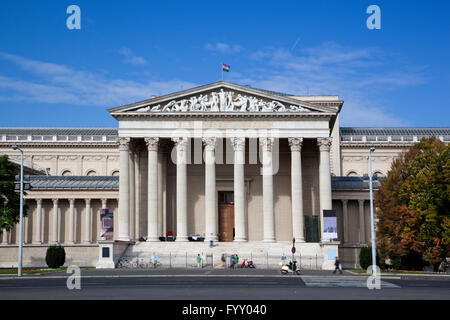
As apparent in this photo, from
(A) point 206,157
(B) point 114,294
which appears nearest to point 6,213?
(A) point 206,157

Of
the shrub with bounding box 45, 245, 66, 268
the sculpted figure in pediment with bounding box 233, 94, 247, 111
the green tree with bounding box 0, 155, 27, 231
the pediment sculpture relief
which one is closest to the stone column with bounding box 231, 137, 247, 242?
the sculpted figure in pediment with bounding box 233, 94, 247, 111

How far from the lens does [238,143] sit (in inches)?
2788

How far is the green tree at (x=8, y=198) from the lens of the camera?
59219 mm

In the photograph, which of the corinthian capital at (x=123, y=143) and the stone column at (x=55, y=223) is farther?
the stone column at (x=55, y=223)

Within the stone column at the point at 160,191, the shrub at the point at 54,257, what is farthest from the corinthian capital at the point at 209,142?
the shrub at the point at 54,257

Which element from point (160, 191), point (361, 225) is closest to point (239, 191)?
point (160, 191)

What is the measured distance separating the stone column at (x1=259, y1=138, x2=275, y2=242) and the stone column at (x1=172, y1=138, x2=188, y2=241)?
31.2 feet

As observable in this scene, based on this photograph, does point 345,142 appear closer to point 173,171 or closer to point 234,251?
point 173,171

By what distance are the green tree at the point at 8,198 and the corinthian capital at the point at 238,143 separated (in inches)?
992

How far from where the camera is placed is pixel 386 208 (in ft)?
199

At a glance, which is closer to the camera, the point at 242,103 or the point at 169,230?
the point at 242,103

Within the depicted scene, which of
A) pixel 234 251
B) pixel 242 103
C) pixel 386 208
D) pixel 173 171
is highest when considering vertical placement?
pixel 242 103

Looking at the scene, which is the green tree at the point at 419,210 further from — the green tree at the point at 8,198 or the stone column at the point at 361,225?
the green tree at the point at 8,198
